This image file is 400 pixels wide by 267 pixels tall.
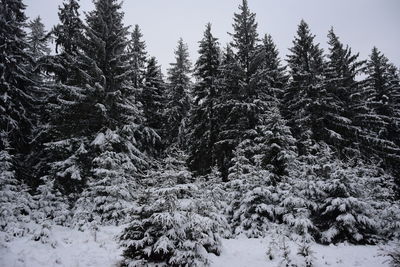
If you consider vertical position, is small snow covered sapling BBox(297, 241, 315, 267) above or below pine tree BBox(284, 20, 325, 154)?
below

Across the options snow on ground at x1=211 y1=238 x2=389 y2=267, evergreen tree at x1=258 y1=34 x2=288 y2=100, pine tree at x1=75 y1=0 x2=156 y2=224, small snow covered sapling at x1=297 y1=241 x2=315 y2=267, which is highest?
evergreen tree at x1=258 y1=34 x2=288 y2=100

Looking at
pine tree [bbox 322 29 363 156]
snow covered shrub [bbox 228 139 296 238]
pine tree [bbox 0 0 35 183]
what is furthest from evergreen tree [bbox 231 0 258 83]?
pine tree [bbox 0 0 35 183]

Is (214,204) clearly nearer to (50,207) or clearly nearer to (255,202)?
(255,202)

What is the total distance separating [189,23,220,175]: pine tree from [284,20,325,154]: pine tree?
6.82m

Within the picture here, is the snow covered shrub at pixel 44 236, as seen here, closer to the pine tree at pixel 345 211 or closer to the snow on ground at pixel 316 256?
the snow on ground at pixel 316 256

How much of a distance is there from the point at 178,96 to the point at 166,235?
21369mm

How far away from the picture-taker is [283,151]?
1371 centimetres

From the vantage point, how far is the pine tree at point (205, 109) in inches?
914

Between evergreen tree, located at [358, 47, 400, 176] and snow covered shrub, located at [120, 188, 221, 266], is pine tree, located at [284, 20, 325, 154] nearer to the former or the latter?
evergreen tree, located at [358, 47, 400, 176]

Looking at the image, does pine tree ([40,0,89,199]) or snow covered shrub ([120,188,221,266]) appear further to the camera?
pine tree ([40,0,89,199])

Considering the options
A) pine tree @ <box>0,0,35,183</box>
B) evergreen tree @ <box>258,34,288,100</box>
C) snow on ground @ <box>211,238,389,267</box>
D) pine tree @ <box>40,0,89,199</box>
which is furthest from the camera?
evergreen tree @ <box>258,34,288,100</box>

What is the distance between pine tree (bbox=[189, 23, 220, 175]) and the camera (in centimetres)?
2322

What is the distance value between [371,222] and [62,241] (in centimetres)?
1124

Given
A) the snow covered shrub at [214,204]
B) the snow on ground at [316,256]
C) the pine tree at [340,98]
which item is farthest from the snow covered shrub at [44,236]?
the pine tree at [340,98]
